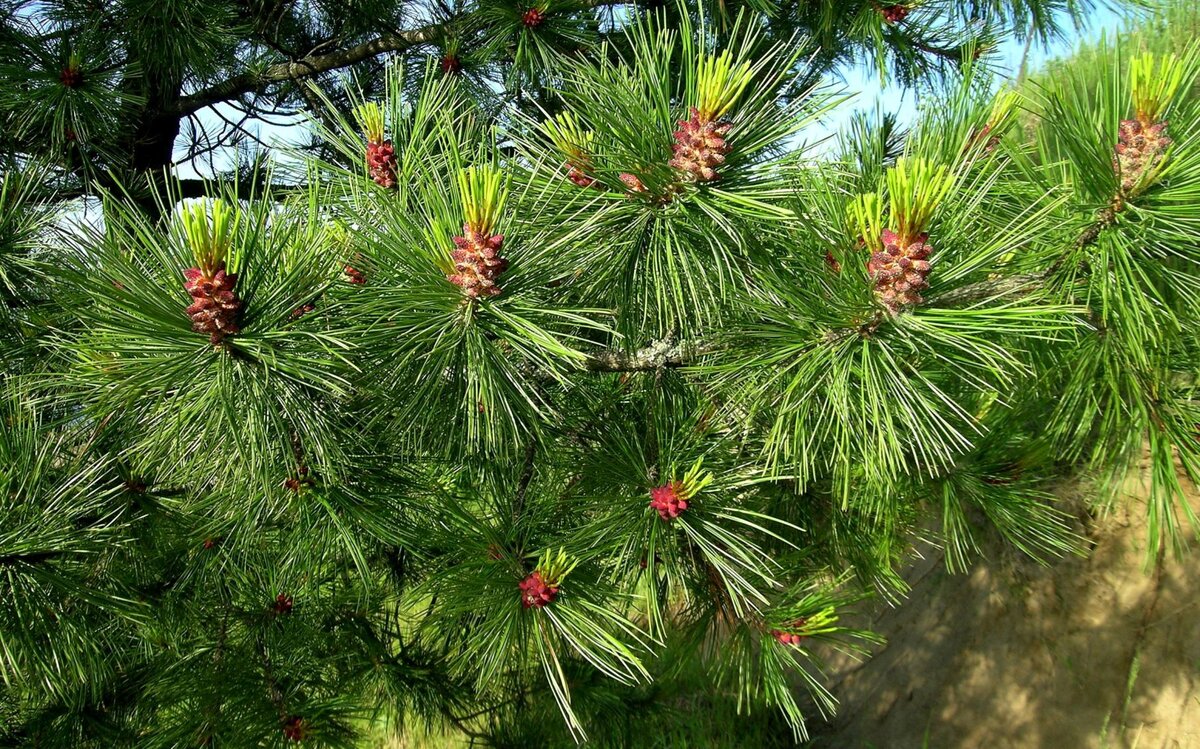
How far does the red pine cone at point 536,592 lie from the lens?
884 mm

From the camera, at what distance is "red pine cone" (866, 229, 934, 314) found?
2.26 feet

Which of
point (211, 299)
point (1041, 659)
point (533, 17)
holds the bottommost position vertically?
point (1041, 659)

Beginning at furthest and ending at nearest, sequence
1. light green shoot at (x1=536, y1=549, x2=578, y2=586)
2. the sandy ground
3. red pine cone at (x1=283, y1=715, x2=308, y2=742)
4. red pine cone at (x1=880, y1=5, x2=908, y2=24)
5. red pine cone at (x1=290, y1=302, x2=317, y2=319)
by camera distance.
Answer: the sandy ground
red pine cone at (x1=880, y1=5, x2=908, y2=24)
red pine cone at (x1=283, y1=715, x2=308, y2=742)
light green shoot at (x1=536, y1=549, x2=578, y2=586)
red pine cone at (x1=290, y1=302, x2=317, y2=319)

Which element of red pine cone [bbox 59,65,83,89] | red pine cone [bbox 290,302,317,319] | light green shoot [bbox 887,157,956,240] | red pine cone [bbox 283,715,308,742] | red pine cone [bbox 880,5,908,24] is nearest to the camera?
light green shoot [bbox 887,157,956,240]

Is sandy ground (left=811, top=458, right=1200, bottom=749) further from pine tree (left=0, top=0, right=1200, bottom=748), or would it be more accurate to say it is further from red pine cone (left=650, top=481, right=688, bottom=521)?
red pine cone (left=650, top=481, right=688, bottom=521)

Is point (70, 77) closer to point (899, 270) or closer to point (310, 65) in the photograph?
point (310, 65)

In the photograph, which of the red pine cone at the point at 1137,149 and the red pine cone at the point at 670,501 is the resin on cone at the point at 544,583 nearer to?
the red pine cone at the point at 670,501

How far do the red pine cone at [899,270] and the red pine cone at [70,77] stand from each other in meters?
1.38

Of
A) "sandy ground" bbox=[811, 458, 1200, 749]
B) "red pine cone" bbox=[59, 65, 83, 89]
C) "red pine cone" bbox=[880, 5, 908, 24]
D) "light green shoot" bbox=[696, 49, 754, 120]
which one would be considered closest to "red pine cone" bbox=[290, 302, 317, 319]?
"light green shoot" bbox=[696, 49, 754, 120]

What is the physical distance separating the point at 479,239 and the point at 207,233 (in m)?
0.21

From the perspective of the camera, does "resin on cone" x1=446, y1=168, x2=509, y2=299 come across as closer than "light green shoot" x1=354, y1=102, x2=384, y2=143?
Yes

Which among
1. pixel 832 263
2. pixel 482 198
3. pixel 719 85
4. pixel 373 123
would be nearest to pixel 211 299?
pixel 482 198

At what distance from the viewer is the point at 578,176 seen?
0.86 meters

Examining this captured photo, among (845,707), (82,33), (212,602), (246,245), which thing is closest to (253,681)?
(212,602)
